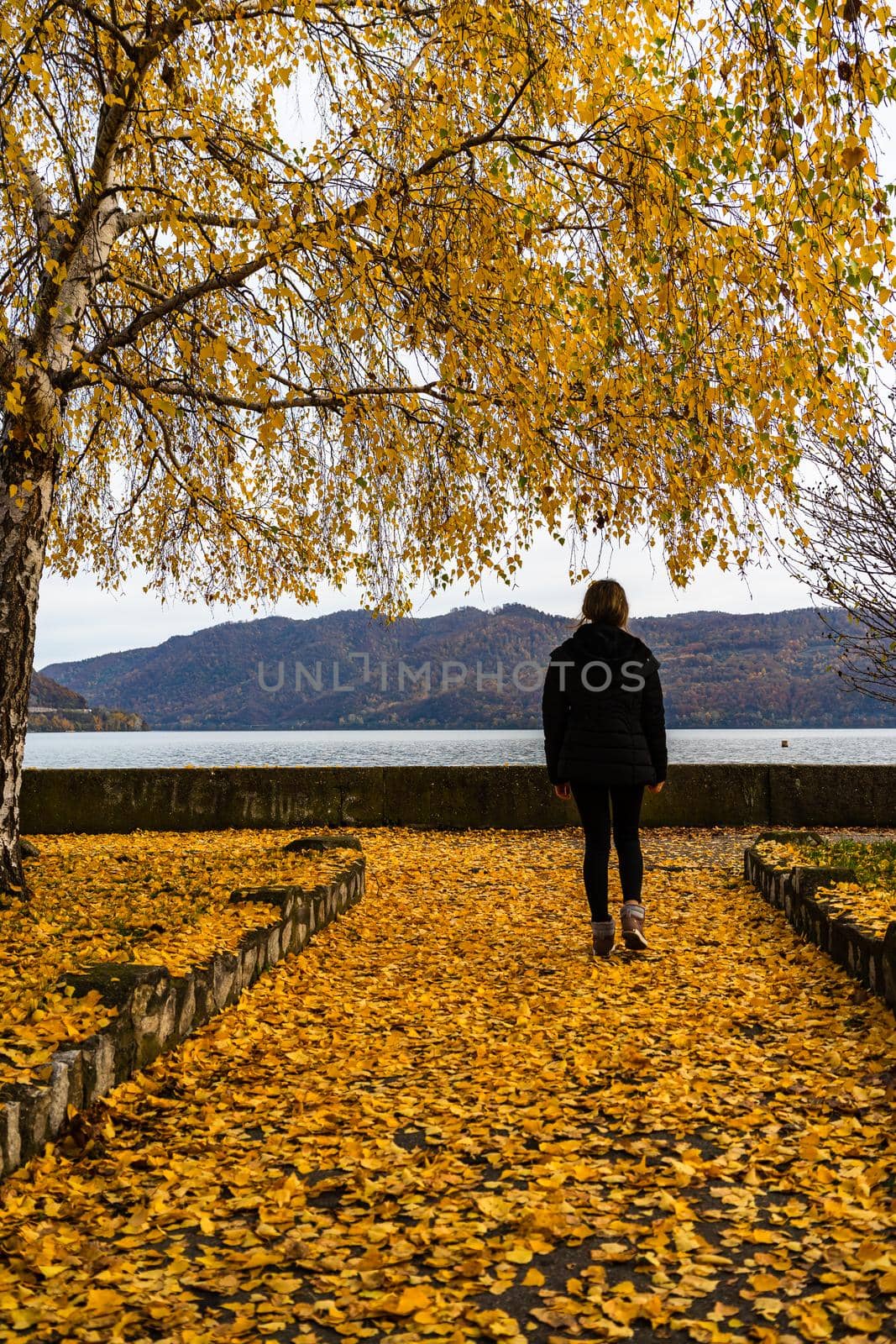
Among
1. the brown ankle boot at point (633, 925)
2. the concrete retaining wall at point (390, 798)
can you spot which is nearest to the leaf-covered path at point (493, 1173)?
the brown ankle boot at point (633, 925)

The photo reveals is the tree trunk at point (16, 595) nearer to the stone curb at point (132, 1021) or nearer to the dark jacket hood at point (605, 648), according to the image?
the stone curb at point (132, 1021)

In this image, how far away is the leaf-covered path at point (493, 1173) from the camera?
7.14 feet

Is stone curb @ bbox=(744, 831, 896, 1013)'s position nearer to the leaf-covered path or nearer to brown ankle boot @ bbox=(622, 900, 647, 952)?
the leaf-covered path

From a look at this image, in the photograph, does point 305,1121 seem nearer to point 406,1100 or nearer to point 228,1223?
point 406,1100

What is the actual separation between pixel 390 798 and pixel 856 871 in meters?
6.40

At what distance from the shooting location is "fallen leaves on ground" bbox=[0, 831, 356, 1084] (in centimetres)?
342

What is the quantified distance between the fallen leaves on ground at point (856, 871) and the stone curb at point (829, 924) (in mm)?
52

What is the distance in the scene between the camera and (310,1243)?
98.0 inches

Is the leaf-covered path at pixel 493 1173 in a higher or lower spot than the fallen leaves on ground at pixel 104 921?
lower

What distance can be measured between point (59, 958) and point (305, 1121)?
1489mm

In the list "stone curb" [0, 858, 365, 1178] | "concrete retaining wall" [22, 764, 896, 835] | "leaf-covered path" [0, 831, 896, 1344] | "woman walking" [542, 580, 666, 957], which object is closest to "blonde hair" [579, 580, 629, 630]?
"woman walking" [542, 580, 666, 957]

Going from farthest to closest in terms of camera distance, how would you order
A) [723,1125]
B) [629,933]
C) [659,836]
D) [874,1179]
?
[659,836]
[629,933]
[723,1125]
[874,1179]

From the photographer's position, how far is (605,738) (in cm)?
515

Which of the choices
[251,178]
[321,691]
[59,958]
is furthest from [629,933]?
[321,691]
